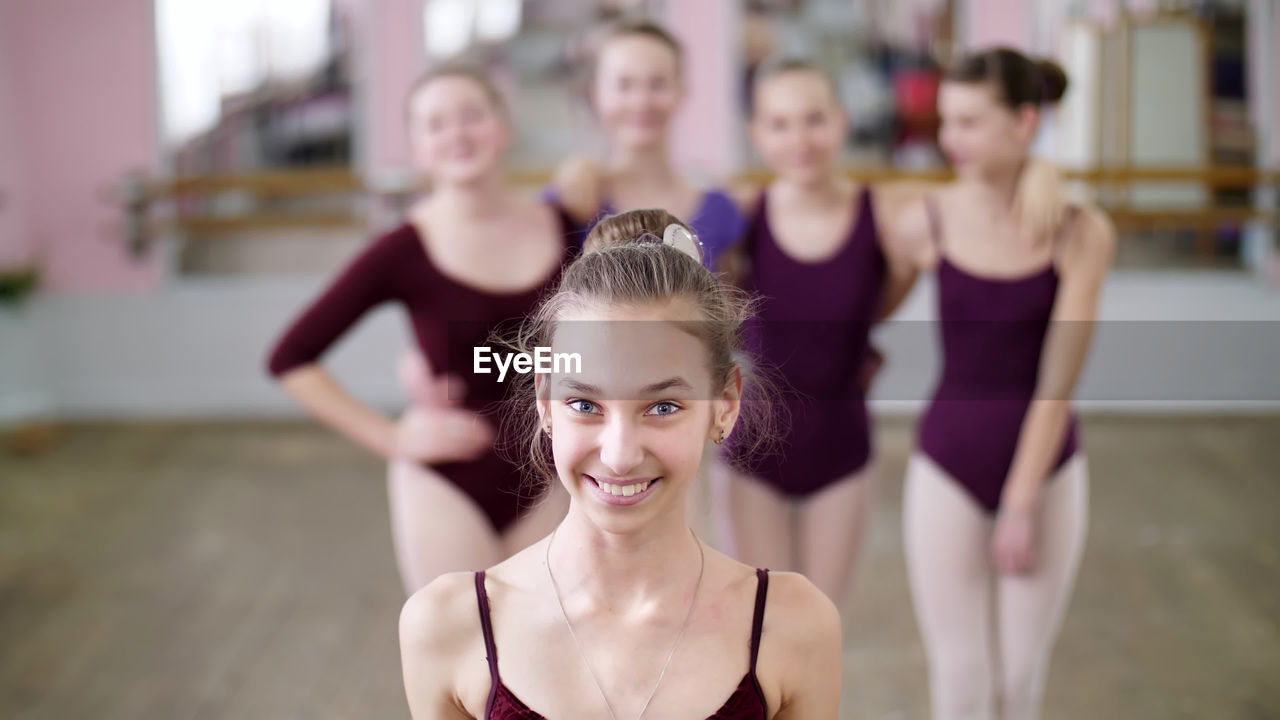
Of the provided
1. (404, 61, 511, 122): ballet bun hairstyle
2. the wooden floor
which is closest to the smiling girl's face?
(404, 61, 511, 122): ballet bun hairstyle

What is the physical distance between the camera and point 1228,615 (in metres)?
3.52

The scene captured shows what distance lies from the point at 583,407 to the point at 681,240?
0.60ft

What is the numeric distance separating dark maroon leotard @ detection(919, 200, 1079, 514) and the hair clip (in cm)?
115

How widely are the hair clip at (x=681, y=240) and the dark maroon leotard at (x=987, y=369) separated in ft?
3.78

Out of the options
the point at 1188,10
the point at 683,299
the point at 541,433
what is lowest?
the point at 541,433

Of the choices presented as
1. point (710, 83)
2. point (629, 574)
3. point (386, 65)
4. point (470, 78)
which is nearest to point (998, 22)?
point (710, 83)

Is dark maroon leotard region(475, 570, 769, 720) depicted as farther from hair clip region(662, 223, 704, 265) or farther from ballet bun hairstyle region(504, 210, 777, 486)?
hair clip region(662, 223, 704, 265)

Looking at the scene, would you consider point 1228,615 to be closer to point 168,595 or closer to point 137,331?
point 168,595

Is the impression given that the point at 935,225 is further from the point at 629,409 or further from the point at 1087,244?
the point at 629,409

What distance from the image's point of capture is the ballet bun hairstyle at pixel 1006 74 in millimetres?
2020

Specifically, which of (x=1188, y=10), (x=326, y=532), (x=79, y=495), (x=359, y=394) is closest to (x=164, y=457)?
(x=79, y=495)

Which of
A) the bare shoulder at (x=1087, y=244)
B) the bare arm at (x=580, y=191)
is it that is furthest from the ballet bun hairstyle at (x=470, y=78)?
the bare shoulder at (x=1087, y=244)

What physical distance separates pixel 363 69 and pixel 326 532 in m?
2.75

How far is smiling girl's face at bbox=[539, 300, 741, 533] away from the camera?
0.93 meters
